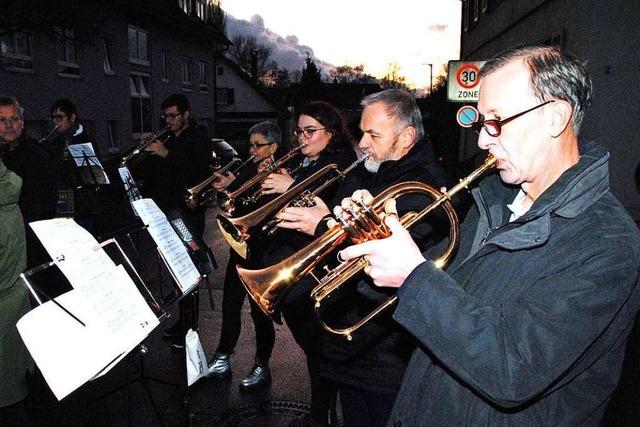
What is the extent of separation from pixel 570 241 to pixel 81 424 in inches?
146

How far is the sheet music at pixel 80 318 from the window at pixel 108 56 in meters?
20.5

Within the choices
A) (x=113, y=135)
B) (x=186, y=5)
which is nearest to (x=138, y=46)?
(x=113, y=135)

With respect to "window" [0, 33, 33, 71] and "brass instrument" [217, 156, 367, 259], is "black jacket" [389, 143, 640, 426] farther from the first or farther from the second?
"window" [0, 33, 33, 71]

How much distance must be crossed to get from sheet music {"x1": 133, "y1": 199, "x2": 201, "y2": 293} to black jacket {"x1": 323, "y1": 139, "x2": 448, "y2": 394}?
34.8 inches

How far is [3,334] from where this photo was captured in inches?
130

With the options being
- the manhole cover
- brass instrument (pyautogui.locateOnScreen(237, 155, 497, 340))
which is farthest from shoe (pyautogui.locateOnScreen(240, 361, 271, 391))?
brass instrument (pyautogui.locateOnScreen(237, 155, 497, 340))

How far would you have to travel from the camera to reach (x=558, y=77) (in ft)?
5.21

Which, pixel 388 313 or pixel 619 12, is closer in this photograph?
pixel 388 313

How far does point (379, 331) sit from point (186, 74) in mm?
29048

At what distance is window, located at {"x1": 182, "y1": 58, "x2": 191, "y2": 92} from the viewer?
28500mm

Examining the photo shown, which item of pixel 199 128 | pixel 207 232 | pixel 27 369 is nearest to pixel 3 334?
pixel 27 369

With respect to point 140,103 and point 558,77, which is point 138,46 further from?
point 558,77

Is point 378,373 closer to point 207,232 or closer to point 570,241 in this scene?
point 570,241

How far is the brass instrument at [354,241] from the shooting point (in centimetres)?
182
